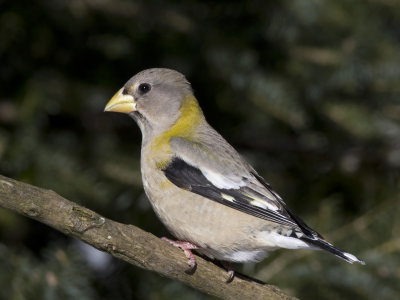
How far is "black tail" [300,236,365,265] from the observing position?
3.12 meters

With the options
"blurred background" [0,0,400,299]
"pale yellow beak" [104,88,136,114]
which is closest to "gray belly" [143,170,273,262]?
"blurred background" [0,0,400,299]

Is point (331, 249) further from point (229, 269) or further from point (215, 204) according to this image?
point (215, 204)

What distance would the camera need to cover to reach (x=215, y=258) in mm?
3473

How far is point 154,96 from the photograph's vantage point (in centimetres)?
406

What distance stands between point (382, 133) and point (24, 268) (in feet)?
7.95

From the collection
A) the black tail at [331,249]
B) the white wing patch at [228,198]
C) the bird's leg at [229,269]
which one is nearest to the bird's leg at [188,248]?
the bird's leg at [229,269]

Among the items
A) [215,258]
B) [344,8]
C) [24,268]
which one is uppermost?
[344,8]

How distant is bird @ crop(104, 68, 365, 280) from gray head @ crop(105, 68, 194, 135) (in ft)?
0.76

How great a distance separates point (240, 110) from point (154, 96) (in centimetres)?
75

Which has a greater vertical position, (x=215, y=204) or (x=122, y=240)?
(x=215, y=204)

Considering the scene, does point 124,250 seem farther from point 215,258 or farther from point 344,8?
point 344,8

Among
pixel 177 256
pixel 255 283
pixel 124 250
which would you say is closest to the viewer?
pixel 124 250

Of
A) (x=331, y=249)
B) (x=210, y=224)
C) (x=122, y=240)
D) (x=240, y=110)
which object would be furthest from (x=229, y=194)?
(x=240, y=110)

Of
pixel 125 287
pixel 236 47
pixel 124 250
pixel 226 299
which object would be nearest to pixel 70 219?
pixel 124 250
